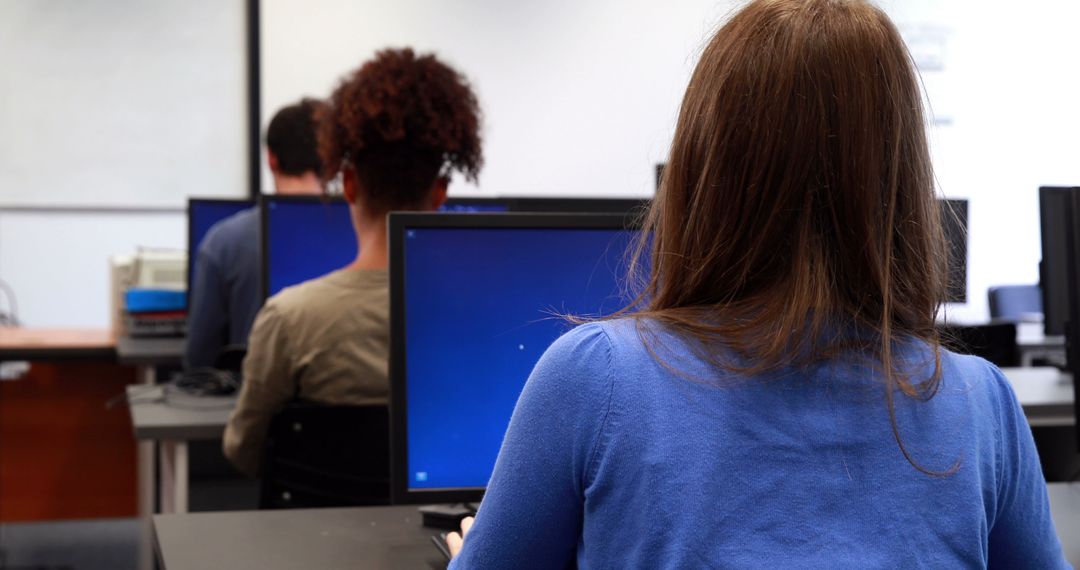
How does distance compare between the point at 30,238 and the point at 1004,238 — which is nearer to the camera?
the point at 30,238

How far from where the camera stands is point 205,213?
3.41m

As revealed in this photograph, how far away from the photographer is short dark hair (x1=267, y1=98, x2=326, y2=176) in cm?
320

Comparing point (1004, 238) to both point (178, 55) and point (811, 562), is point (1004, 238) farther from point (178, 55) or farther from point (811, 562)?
point (811, 562)

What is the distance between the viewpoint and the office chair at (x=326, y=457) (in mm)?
1828

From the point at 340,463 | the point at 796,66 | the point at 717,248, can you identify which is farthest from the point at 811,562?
the point at 340,463

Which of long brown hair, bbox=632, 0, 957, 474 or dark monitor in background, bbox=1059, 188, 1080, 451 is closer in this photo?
long brown hair, bbox=632, 0, 957, 474

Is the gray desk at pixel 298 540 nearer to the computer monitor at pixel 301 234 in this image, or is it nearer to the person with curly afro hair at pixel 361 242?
the person with curly afro hair at pixel 361 242

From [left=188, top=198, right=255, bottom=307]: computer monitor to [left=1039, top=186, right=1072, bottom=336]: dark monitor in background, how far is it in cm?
218

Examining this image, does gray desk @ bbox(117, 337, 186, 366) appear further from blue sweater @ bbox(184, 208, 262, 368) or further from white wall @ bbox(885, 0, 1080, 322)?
white wall @ bbox(885, 0, 1080, 322)

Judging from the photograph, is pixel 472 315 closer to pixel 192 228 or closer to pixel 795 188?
pixel 795 188

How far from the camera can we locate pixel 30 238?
198 inches

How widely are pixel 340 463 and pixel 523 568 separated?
111cm

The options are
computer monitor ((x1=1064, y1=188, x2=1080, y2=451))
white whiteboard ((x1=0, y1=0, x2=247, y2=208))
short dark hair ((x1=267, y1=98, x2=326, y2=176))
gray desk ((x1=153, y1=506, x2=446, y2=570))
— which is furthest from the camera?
white whiteboard ((x1=0, y1=0, x2=247, y2=208))

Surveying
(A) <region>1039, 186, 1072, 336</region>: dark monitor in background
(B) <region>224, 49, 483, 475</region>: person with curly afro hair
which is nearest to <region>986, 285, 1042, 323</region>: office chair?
(A) <region>1039, 186, 1072, 336</region>: dark monitor in background
